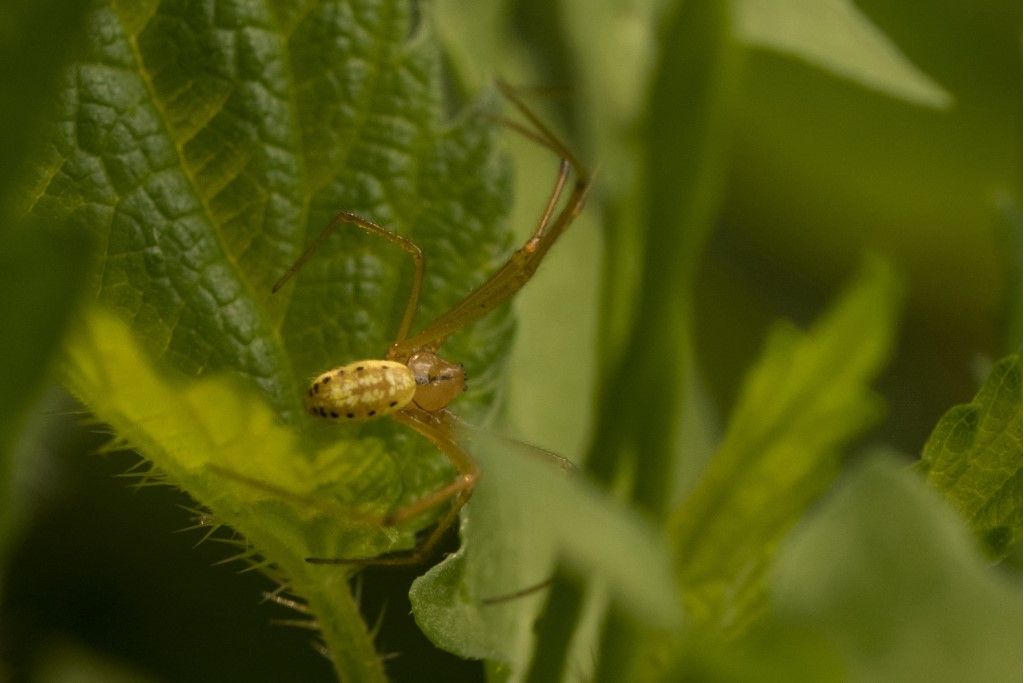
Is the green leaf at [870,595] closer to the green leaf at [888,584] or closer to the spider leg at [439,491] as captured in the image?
the green leaf at [888,584]

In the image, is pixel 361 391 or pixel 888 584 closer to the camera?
pixel 888 584

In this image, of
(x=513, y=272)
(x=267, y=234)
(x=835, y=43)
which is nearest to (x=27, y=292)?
(x=267, y=234)

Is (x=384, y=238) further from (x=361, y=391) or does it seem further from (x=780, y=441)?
(x=780, y=441)

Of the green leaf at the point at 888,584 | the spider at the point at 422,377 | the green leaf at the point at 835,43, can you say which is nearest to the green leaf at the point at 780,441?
the green leaf at the point at 888,584

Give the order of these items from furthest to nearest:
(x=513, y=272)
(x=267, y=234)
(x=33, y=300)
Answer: (x=513, y=272) → (x=267, y=234) → (x=33, y=300)

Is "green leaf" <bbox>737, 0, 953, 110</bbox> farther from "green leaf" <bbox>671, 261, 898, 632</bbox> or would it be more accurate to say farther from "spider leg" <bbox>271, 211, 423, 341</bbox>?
"green leaf" <bbox>671, 261, 898, 632</bbox>

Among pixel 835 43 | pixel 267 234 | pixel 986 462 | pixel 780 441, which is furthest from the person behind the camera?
pixel 835 43
